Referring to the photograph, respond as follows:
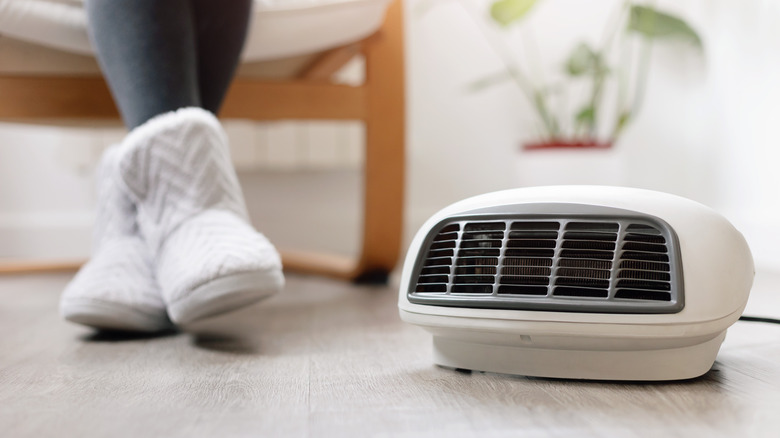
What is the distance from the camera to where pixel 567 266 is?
512 millimetres

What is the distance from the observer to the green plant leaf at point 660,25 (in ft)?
5.61

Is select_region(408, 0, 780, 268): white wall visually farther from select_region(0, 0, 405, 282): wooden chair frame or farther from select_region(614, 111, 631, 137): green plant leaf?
select_region(0, 0, 405, 282): wooden chair frame

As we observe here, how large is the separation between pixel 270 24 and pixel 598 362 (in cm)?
72

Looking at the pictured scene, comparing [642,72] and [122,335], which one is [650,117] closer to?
[642,72]

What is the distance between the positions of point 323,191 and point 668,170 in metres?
0.96

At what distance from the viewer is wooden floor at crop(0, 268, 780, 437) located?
1.43 feet

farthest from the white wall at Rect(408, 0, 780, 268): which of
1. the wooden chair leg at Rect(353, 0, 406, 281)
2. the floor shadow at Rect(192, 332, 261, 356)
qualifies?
the floor shadow at Rect(192, 332, 261, 356)

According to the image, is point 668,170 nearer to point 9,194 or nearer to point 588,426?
point 588,426

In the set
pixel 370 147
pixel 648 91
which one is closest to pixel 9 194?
pixel 370 147

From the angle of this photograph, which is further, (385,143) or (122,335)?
(385,143)

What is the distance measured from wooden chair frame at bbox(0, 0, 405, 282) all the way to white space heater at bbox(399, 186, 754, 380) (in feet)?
2.14

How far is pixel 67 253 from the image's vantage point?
1926 mm

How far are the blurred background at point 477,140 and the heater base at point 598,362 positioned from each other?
1117 millimetres

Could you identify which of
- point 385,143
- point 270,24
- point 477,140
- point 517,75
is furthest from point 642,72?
point 270,24
